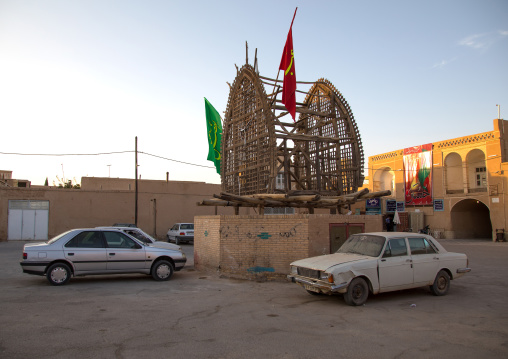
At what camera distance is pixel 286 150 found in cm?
1099

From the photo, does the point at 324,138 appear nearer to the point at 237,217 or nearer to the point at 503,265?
the point at 237,217

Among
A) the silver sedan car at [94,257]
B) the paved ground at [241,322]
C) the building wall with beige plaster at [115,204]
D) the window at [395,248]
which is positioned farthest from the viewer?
the building wall with beige plaster at [115,204]

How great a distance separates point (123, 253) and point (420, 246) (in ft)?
24.2

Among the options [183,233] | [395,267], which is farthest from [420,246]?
[183,233]

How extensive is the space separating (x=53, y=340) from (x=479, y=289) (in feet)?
30.3

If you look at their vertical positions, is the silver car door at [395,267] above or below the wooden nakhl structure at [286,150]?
below

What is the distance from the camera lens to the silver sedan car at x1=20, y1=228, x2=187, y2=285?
10.0 m

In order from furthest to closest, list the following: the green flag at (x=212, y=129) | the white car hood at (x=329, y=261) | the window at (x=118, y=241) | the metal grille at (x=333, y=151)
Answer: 1. the green flag at (x=212, y=129)
2. the metal grille at (x=333, y=151)
3. the window at (x=118, y=241)
4. the white car hood at (x=329, y=261)

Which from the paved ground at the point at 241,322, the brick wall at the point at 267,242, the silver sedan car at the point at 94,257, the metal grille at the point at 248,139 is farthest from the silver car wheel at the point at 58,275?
the metal grille at the point at 248,139

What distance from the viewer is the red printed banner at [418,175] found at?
1347 inches

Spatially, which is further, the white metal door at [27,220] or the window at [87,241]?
the white metal door at [27,220]

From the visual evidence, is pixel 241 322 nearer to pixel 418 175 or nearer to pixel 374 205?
pixel 374 205

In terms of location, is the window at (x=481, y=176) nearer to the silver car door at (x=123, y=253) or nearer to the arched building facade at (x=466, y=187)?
the arched building facade at (x=466, y=187)

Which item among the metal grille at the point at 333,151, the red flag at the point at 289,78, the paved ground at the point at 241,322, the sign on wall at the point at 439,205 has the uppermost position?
the red flag at the point at 289,78
